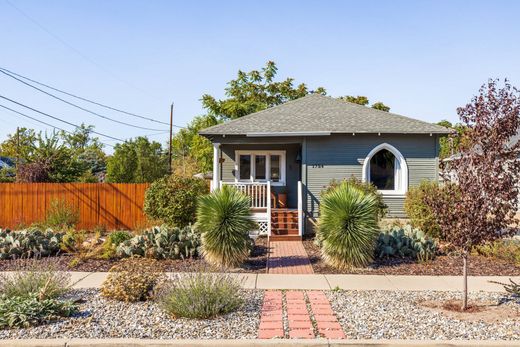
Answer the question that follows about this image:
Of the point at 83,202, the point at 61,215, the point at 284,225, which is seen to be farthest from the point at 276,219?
the point at 61,215

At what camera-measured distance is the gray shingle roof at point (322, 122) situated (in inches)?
609

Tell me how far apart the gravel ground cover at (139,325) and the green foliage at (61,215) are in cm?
908

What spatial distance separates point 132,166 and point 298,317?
59.6ft

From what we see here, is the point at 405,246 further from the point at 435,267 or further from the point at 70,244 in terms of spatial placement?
the point at 70,244

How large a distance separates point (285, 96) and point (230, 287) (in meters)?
26.3

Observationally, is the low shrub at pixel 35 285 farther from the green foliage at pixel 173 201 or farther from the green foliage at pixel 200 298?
the green foliage at pixel 173 201

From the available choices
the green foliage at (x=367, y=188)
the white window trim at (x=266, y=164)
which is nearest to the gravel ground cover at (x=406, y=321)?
the green foliage at (x=367, y=188)

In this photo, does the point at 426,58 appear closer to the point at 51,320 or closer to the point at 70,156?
the point at 51,320

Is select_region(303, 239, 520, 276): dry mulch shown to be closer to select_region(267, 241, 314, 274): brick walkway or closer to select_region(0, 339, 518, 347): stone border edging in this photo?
select_region(267, 241, 314, 274): brick walkway

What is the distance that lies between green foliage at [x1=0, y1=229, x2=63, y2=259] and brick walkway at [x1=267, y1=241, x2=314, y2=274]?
5.49 m

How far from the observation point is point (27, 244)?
33.7 feet

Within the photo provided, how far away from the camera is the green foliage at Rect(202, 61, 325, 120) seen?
2889cm

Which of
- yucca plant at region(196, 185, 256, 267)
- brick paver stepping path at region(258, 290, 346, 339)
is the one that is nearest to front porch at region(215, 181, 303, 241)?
yucca plant at region(196, 185, 256, 267)

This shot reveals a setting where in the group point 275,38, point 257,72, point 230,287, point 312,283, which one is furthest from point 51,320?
point 257,72
